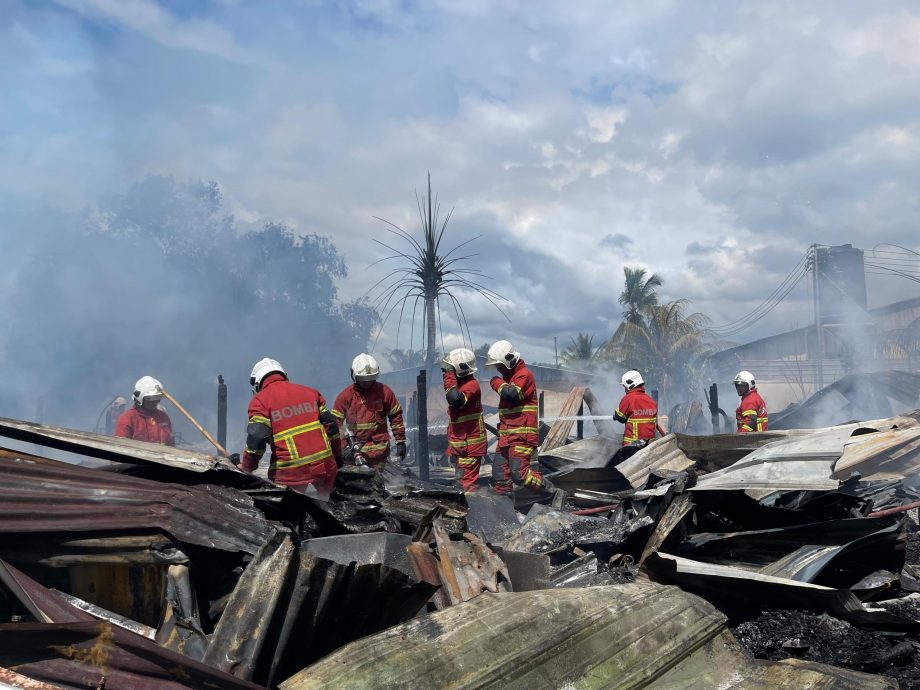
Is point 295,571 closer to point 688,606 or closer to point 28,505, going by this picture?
point 28,505

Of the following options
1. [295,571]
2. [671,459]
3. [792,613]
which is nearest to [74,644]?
[295,571]

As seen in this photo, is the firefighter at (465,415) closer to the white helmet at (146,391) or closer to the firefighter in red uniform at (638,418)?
the firefighter in red uniform at (638,418)

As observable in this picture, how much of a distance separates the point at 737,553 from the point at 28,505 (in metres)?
3.65

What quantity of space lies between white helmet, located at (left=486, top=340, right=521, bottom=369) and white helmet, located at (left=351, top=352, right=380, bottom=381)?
1.20 metres

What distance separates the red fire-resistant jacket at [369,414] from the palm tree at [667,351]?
25.6 m

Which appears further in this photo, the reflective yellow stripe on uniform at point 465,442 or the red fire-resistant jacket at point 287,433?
the reflective yellow stripe on uniform at point 465,442

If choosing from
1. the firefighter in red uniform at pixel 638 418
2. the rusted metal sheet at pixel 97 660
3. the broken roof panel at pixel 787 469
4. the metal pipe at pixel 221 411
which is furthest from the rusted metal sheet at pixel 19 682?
the metal pipe at pixel 221 411

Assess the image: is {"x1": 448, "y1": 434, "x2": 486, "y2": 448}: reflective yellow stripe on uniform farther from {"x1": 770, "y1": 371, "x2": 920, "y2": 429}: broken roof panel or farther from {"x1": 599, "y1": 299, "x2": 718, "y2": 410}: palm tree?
Result: {"x1": 599, "y1": 299, "x2": 718, "y2": 410}: palm tree

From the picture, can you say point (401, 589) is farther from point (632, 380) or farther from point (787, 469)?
point (632, 380)

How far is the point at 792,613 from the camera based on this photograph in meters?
3.54

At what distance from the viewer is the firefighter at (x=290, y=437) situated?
5172 mm

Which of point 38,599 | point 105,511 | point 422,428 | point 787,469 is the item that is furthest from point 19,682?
point 422,428

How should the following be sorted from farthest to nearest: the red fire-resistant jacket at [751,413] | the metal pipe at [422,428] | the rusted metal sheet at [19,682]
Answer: the metal pipe at [422,428] < the red fire-resistant jacket at [751,413] < the rusted metal sheet at [19,682]

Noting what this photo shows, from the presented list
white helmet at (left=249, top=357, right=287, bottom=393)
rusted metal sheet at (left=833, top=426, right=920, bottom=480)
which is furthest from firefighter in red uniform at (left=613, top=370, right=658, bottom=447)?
white helmet at (left=249, top=357, right=287, bottom=393)
